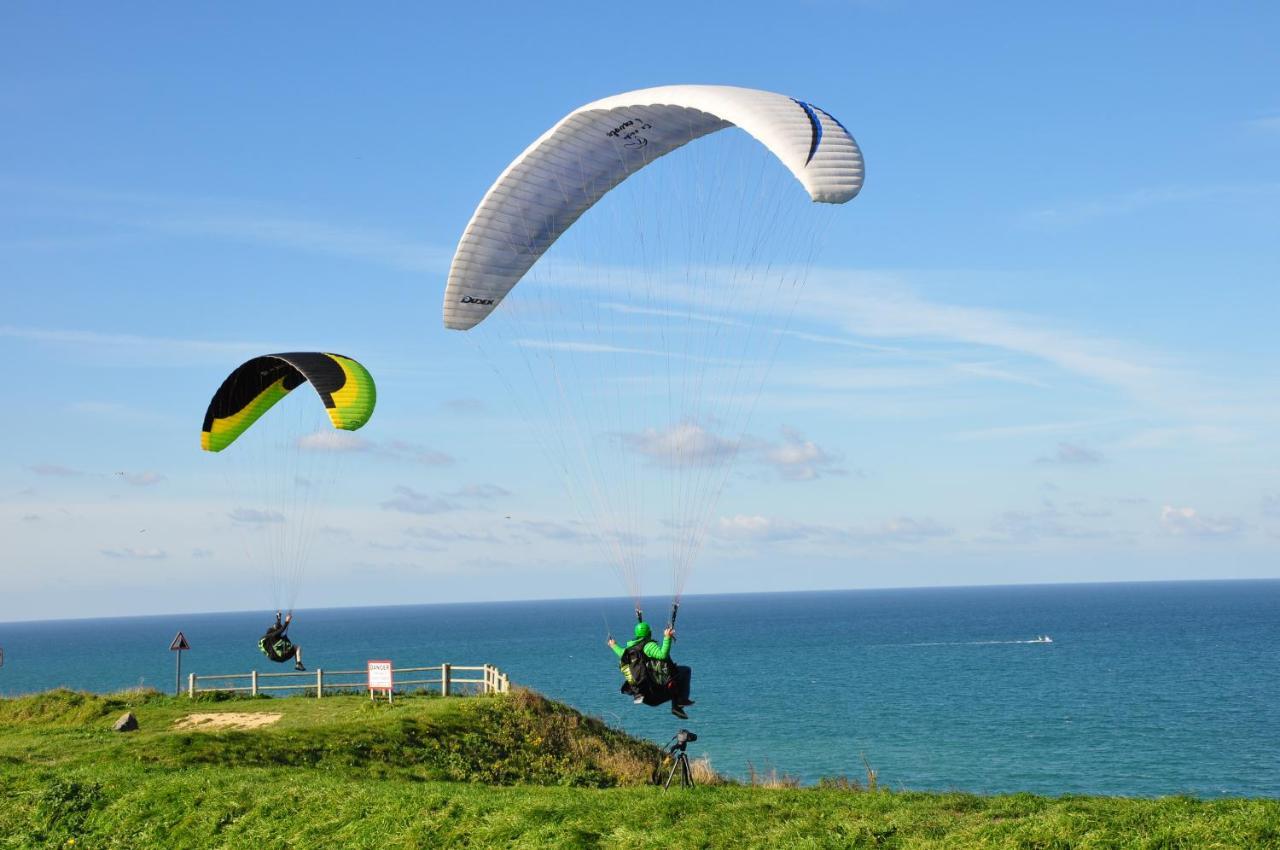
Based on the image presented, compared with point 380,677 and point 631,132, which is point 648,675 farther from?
point 380,677

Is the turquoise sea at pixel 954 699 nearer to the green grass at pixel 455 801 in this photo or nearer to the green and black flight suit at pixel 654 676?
the green grass at pixel 455 801

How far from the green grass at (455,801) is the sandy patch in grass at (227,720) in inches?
20.9

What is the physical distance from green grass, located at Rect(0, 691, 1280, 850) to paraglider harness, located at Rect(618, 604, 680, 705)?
1.31 meters

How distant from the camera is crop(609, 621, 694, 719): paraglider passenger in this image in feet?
48.3

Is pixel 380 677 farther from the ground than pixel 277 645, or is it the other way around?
pixel 277 645

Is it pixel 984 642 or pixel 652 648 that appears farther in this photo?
pixel 984 642

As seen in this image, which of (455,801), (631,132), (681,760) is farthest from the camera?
(631,132)

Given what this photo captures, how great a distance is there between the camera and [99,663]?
134m

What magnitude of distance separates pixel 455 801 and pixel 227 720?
46.1 ft

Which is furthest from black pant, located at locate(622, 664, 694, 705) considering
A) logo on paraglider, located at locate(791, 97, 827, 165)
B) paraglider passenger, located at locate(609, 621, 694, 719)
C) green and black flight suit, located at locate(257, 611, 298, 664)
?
green and black flight suit, located at locate(257, 611, 298, 664)

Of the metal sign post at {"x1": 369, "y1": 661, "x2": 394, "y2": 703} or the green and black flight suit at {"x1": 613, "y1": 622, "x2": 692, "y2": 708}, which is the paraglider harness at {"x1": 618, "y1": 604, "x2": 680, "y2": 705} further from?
the metal sign post at {"x1": 369, "y1": 661, "x2": 394, "y2": 703}

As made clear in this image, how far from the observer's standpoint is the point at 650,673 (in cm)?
1473

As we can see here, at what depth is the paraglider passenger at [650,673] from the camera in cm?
1471

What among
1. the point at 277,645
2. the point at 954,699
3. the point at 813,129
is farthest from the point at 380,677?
the point at 954,699
